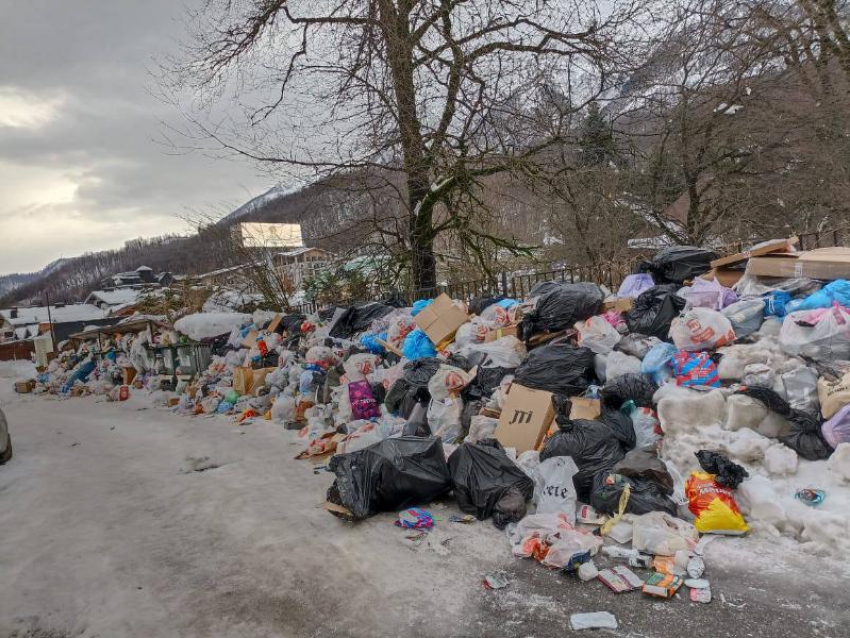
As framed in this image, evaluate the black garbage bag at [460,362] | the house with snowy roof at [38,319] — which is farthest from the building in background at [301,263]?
the house with snowy roof at [38,319]

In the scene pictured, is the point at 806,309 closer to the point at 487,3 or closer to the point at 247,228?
the point at 487,3

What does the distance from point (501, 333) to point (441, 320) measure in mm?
861

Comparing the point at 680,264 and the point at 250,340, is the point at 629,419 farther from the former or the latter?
the point at 250,340

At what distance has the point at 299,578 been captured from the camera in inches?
102

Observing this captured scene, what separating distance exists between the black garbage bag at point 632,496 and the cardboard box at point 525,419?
0.74m

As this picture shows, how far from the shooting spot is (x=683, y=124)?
11.4 meters

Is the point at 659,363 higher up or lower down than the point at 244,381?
higher up

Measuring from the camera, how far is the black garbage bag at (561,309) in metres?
4.79

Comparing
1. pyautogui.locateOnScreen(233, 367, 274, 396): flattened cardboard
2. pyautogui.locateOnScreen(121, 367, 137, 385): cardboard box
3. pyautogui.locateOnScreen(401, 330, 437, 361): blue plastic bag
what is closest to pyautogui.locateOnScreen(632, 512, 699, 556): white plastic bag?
pyautogui.locateOnScreen(401, 330, 437, 361): blue plastic bag

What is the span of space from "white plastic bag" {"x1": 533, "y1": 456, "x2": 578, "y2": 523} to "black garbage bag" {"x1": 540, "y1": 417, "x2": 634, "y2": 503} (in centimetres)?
5

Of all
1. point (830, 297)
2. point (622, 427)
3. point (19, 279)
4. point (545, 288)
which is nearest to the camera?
point (622, 427)

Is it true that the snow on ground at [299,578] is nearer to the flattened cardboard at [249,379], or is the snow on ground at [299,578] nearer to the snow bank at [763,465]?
the snow bank at [763,465]

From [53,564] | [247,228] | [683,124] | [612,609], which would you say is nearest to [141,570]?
[53,564]

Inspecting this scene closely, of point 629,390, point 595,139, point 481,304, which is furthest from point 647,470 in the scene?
point 595,139
